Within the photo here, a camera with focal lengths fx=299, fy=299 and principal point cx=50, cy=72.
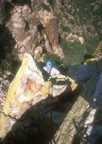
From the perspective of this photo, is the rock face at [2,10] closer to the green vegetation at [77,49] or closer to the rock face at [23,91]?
the green vegetation at [77,49]

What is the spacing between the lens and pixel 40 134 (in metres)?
11.3

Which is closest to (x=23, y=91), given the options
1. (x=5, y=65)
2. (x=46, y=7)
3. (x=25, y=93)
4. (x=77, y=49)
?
(x=25, y=93)

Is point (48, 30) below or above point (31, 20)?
below

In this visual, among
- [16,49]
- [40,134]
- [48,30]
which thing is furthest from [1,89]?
[48,30]

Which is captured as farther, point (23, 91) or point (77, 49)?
point (77, 49)

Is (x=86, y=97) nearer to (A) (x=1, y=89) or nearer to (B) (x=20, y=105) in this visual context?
(B) (x=20, y=105)

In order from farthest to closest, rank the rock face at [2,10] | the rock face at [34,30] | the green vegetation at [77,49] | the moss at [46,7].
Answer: the moss at [46,7], the green vegetation at [77,49], the rock face at [34,30], the rock face at [2,10]

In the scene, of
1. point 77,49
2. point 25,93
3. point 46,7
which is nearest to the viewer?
point 25,93

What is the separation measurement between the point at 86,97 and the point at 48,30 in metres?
18.8

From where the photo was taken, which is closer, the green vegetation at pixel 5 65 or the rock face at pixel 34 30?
the green vegetation at pixel 5 65

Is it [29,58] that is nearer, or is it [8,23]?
[29,58]

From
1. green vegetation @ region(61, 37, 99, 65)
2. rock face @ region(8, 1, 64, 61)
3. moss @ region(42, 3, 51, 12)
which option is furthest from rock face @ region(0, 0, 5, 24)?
green vegetation @ region(61, 37, 99, 65)

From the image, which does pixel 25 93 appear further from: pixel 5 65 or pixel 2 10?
pixel 2 10

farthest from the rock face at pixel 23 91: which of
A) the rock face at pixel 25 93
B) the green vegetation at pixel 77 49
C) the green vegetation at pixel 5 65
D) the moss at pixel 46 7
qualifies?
the moss at pixel 46 7
